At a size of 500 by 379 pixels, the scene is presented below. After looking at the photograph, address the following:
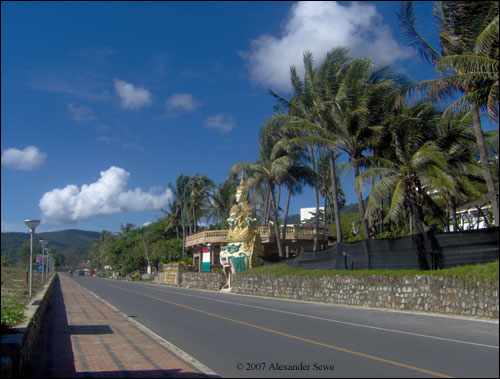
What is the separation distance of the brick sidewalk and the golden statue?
2263 centimetres

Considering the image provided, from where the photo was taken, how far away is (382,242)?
2034 cm

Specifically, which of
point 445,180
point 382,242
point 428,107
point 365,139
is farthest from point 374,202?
point 428,107

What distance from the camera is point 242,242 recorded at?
3678 centimetres

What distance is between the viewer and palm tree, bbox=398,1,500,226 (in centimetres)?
1559

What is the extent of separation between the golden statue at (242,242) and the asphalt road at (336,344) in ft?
67.1

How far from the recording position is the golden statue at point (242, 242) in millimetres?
36375

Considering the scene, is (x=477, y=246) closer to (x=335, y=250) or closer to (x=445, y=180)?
(x=445, y=180)

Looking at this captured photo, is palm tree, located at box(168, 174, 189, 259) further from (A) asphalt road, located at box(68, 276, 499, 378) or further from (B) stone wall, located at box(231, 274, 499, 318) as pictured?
(A) asphalt road, located at box(68, 276, 499, 378)

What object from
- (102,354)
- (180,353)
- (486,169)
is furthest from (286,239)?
(102,354)

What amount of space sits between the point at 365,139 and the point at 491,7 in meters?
9.20

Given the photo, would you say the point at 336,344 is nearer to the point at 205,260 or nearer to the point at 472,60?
the point at 472,60

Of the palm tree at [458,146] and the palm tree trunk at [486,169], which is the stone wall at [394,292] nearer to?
the palm tree trunk at [486,169]

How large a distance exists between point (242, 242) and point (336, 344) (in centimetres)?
2728

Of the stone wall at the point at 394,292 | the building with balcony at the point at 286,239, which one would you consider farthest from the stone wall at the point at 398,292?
the building with balcony at the point at 286,239
